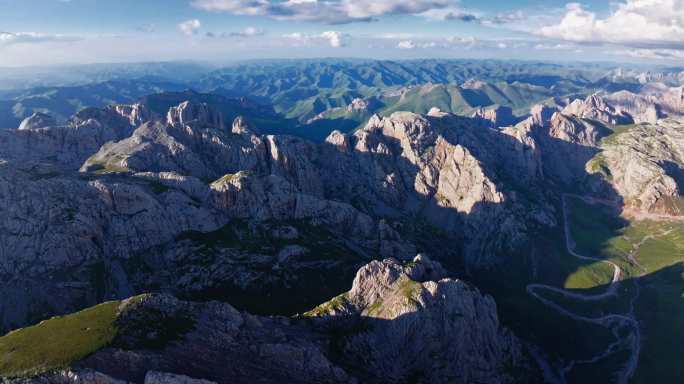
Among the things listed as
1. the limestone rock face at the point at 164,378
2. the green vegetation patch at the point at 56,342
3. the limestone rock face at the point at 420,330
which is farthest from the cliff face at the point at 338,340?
the green vegetation patch at the point at 56,342

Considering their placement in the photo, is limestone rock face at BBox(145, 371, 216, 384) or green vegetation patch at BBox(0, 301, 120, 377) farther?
green vegetation patch at BBox(0, 301, 120, 377)

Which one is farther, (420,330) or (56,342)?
(420,330)

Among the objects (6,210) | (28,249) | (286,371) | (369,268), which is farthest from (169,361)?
(6,210)

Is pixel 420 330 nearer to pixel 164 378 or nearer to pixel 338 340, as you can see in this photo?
pixel 338 340

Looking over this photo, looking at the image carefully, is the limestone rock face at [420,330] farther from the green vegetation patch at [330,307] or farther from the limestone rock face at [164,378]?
the limestone rock face at [164,378]

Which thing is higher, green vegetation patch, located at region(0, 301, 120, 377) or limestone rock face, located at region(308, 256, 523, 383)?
green vegetation patch, located at region(0, 301, 120, 377)

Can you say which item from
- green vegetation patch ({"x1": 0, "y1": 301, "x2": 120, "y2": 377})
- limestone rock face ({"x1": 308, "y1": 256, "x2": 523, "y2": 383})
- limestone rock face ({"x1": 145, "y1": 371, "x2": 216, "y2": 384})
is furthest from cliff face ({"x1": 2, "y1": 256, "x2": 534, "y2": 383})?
green vegetation patch ({"x1": 0, "y1": 301, "x2": 120, "y2": 377})

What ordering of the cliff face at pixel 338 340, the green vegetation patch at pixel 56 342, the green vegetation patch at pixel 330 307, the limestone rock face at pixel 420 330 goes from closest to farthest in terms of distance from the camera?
1. the green vegetation patch at pixel 56 342
2. the cliff face at pixel 338 340
3. the limestone rock face at pixel 420 330
4. the green vegetation patch at pixel 330 307

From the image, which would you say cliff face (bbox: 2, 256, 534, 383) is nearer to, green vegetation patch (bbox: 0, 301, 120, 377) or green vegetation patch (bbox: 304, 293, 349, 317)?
green vegetation patch (bbox: 304, 293, 349, 317)

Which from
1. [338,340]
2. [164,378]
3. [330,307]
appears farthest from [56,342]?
[330,307]
